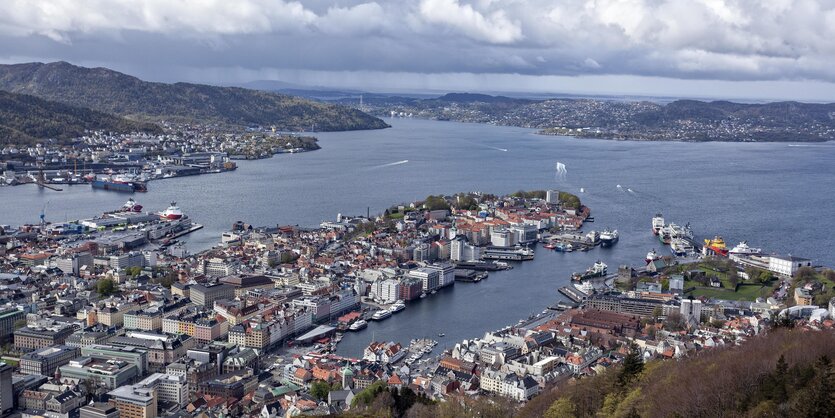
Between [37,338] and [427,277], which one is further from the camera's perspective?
[427,277]

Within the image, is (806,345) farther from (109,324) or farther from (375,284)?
(109,324)

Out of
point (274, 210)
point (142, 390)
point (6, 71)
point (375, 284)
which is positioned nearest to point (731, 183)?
point (274, 210)

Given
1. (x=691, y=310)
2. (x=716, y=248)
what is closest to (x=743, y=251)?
(x=716, y=248)

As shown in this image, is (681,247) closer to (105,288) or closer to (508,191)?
(508,191)

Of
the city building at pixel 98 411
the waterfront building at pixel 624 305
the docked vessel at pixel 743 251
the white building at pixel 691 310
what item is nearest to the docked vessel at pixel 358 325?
the waterfront building at pixel 624 305

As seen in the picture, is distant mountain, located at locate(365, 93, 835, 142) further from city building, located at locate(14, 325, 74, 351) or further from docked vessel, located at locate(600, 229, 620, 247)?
city building, located at locate(14, 325, 74, 351)

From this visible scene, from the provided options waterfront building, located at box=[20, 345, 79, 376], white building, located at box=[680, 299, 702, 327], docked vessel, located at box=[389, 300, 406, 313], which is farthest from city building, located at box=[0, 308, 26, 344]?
white building, located at box=[680, 299, 702, 327]
